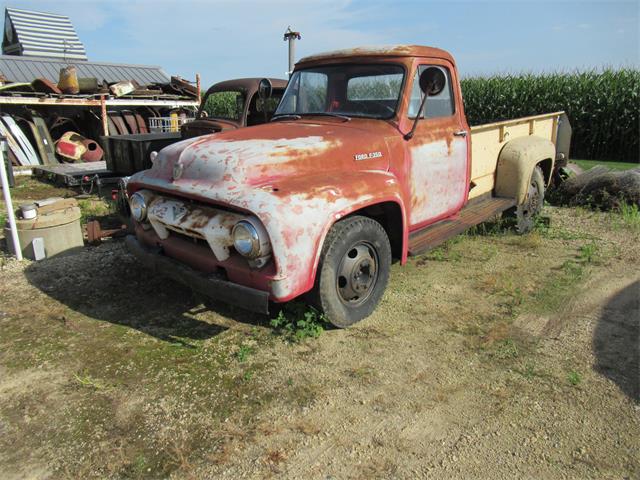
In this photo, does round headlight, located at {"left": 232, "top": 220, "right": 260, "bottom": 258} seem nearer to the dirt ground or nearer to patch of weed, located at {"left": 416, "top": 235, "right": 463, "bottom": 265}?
the dirt ground

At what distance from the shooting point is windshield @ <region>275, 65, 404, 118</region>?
14.0 feet

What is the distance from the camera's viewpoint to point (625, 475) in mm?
2318

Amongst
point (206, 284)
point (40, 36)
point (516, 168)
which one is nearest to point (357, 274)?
point (206, 284)

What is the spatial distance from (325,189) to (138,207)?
1.65 metres

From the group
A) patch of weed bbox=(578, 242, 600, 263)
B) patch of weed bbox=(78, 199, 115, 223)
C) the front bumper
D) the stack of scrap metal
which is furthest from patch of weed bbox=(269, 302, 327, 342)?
the stack of scrap metal

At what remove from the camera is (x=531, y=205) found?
623 cm

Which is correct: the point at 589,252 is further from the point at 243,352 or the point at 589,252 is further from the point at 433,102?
the point at 243,352

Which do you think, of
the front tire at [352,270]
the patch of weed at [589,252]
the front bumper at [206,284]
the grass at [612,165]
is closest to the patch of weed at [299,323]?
the front tire at [352,270]

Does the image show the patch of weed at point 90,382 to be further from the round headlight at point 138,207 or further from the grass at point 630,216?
the grass at point 630,216

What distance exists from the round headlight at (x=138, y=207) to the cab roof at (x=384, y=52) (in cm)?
218

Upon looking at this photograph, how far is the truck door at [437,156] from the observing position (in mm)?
4270

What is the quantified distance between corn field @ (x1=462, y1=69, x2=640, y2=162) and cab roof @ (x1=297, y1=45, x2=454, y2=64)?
12849 millimetres

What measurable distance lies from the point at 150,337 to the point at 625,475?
3.13 meters

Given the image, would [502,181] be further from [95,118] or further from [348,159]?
[95,118]
